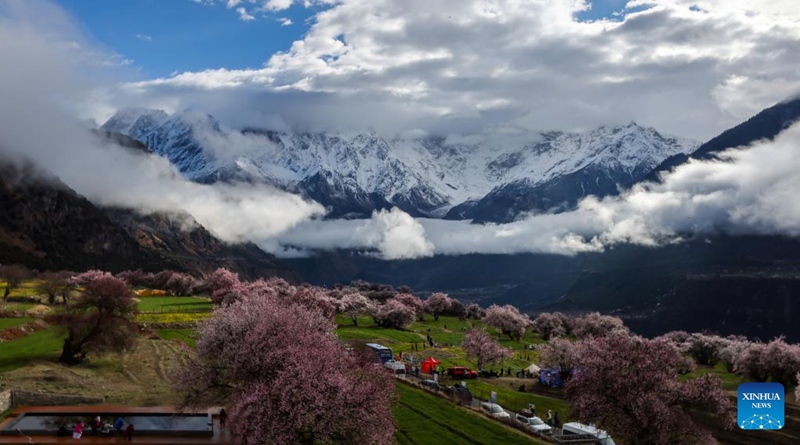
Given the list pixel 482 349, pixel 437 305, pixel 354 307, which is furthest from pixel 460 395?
pixel 437 305

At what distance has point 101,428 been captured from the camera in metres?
43.6

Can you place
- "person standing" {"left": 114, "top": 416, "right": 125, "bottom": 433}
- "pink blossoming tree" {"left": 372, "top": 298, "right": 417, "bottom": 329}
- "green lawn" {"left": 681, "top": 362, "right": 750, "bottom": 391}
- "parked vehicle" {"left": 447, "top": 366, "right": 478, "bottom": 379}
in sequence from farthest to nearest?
"pink blossoming tree" {"left": 372, "top": 298, "right": 417, "bottom": 329} → "green lawn" {"left": 681, "top": 362, "right": 750, "bottom": 391} → "parked vehicle" {"left": 447, "top": 366, "right": 478, "bottom": 379} → "person standing" {"left": 114, "top": 416, "right": 125, "bottom": 433}

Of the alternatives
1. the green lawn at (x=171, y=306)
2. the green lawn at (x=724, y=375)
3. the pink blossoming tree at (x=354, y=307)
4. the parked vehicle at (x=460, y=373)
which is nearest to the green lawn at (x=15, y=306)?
the green lawn at (x=171, y=306)

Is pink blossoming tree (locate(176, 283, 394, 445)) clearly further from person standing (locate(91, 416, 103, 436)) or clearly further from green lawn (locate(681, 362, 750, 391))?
green lawn (locate(681, 362, 750, 391))

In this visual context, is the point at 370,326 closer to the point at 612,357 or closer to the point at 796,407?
the point at 796,407

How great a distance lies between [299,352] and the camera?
3800 cm

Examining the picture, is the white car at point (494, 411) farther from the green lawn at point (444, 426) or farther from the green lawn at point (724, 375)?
the green lawn at point (724, 375)

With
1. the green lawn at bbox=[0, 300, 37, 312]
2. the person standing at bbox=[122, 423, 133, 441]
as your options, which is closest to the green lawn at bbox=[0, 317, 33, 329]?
the green lawn at bbox=[0, 300, 37, 312]

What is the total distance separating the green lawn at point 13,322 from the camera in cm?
8202

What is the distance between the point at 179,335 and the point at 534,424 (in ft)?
181

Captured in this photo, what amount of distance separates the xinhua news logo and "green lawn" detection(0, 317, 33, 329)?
270 ft

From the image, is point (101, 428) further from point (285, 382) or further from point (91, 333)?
point (91, 333)

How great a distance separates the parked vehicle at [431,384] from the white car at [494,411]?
8.29 meters

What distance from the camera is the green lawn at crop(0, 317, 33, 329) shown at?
3229 inches
